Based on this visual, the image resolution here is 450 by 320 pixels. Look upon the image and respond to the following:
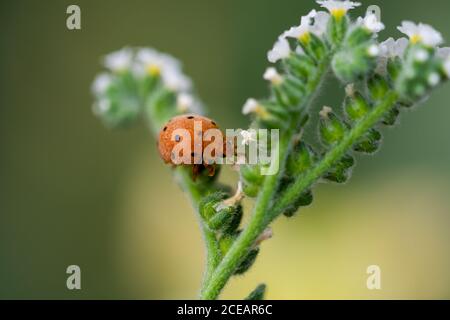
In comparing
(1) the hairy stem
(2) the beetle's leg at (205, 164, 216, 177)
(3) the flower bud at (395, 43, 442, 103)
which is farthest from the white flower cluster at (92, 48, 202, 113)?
(3) the flower bud at (395, 43, 442, 103)

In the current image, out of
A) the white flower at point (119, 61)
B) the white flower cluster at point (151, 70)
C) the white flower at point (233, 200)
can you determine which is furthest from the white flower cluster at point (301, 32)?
the white flower at point (119, 61)

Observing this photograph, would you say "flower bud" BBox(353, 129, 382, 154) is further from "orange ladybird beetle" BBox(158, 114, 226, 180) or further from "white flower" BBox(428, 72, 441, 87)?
"orange ladybird beetle" BBox(158, 114, 226, 180)

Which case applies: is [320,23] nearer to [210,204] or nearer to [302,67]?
[302,67]

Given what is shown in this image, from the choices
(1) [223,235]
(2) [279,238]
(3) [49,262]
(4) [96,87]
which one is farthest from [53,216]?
(1) [223,235]

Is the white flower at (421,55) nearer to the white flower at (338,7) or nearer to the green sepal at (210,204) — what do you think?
the white flower at (338,7)

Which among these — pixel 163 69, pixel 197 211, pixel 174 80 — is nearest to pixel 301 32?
pixel 197 211

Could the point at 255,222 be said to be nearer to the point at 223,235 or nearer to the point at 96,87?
the point at 223,235
